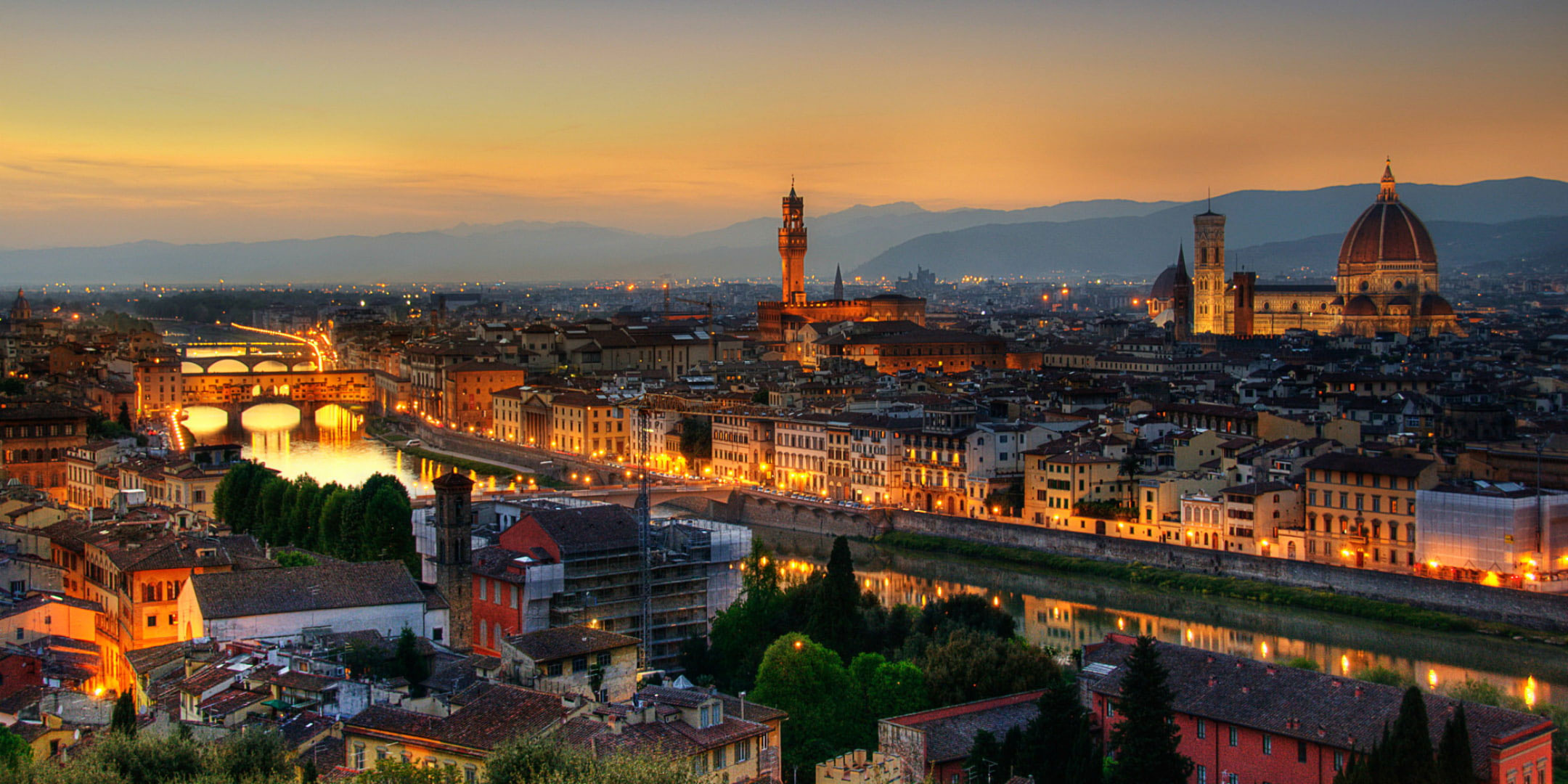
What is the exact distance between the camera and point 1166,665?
1007 centimetres

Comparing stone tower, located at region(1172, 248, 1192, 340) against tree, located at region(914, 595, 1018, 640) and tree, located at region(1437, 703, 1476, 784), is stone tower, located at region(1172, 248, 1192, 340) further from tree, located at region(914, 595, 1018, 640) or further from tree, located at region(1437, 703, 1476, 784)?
tree, located at region(1437, 703, 1476, 784)

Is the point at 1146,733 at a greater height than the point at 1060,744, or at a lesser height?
greater

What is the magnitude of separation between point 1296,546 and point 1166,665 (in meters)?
8.52

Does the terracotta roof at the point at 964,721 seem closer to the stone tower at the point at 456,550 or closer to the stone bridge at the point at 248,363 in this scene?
the stone tower at the point at 456,550

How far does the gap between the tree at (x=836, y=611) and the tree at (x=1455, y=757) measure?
5.34m

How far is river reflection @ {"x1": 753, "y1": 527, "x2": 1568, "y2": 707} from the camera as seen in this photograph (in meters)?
14.0

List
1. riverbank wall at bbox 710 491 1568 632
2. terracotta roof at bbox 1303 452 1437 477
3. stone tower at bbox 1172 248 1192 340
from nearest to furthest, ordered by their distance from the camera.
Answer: riverbank wall at bbox 710 491 1568 632 → terracotta roof at bbox 1303 452 1437 477 → stone tower at bbox 1172 248 1192 340

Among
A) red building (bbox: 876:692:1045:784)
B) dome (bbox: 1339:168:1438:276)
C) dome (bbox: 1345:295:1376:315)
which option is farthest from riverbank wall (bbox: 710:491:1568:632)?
dome (bbox: 1339:168:1438:276)

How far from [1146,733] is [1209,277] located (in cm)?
4907

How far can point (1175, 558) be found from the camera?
60.1 ft

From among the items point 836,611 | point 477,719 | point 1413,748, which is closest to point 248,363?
point 836,611

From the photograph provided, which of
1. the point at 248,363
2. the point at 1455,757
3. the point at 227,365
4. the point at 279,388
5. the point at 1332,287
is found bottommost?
the point at 227,365

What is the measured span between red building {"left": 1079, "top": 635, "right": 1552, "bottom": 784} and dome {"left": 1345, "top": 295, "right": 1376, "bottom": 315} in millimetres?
44271

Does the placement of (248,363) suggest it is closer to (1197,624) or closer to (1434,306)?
(1434,306)
